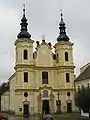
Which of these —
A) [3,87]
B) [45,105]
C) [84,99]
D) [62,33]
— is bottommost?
[45,105]

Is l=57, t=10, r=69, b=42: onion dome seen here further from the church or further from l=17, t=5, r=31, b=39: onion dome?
l=17, t=5, r=31, b=39: onion dome

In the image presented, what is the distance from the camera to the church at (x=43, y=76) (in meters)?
69.7

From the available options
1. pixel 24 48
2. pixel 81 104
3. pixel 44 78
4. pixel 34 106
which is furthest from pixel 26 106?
pixel 81 104

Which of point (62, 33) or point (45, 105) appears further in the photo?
point (62, 33)

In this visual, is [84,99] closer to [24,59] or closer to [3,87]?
[24,59]

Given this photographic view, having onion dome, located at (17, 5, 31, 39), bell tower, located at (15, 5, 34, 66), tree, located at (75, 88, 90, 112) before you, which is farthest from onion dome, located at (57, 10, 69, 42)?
tree, located at (75, 88, 90, 112)

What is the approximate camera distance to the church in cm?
6969

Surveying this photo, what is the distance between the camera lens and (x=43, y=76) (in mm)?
72438

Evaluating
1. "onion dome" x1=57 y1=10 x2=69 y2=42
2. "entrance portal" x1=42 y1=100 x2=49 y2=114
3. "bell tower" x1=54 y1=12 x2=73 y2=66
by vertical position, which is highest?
"onion dome" x1=57 y1=10 x2=69 y2=42

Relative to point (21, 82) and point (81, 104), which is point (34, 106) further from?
point (81, 104)

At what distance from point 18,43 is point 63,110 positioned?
56.8 ft

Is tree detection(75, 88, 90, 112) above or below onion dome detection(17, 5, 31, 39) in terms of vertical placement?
below

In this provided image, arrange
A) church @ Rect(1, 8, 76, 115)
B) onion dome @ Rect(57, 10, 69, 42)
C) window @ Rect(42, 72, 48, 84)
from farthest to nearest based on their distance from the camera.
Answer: onion dome @ Rect(57, 10, 69, 42) → window @ Rect(42, 72, 48, 84) → church @ Rect(1, 8, 76, 115)

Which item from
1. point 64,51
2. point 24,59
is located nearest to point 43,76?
point 24,59
